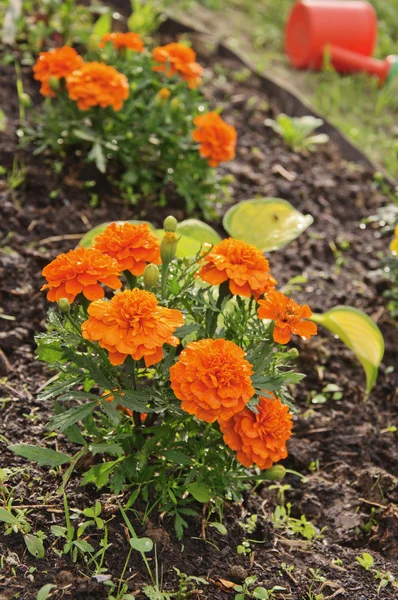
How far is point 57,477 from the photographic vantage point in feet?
5.81

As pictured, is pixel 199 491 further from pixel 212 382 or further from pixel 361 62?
pixel 361 62

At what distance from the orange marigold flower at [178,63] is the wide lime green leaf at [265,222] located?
0.53m

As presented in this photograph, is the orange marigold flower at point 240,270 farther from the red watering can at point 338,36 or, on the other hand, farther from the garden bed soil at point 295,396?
the red watering can at point 338,36

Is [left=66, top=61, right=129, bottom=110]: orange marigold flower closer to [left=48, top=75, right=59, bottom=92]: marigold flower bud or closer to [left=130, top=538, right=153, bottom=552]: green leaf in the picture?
[left=48, top=75, right=59, bottom=92]: marigold flower bud

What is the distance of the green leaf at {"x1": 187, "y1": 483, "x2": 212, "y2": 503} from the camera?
5.35 feet

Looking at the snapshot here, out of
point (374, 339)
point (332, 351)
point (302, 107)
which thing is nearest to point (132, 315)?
point (374, 339)

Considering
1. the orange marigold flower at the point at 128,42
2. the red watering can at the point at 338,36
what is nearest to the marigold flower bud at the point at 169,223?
the orange marigold flower at the point at 128,42

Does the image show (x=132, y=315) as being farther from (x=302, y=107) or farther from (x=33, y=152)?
(x=302, y=107)

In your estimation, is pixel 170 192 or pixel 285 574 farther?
pixel 170 192

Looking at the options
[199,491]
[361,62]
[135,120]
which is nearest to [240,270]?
[199,491]

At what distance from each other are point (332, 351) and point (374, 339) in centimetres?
26

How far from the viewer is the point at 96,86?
250cm

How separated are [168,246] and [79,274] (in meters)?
0.21

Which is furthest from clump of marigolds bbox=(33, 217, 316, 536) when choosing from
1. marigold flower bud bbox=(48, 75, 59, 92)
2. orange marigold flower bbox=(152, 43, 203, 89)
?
orange marigold flower bbox=(152, 43, 203, 89)
